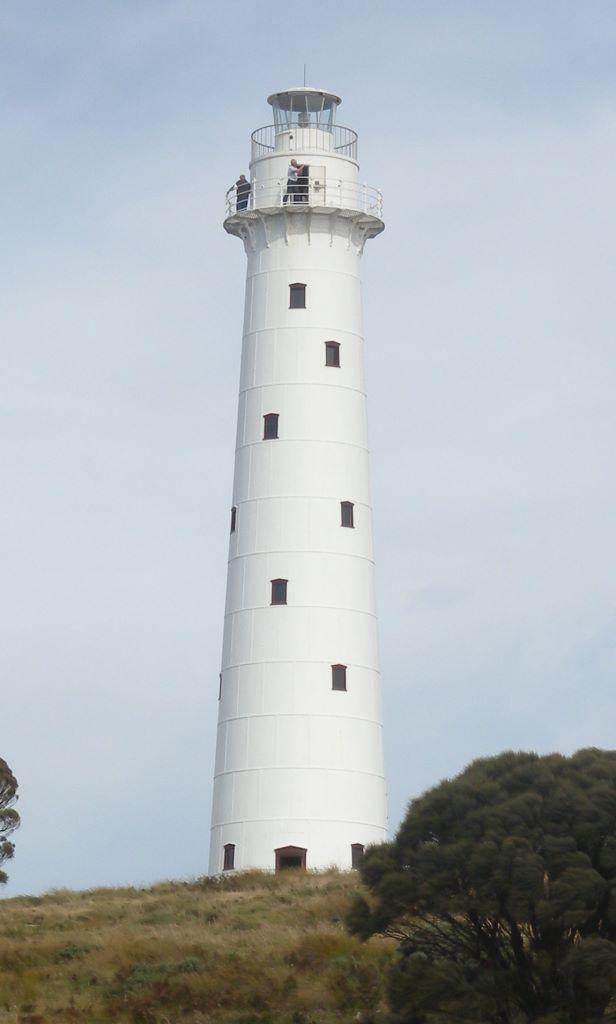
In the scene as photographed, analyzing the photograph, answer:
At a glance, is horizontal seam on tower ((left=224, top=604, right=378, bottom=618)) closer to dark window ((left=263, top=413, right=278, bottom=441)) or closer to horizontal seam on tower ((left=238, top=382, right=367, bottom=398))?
dark window ((left=263, top=413, right=278, bottom=441))

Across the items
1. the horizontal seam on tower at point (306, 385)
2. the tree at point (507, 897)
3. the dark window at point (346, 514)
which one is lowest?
the tree at point (507, 897)

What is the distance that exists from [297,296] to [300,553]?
6.49 metres

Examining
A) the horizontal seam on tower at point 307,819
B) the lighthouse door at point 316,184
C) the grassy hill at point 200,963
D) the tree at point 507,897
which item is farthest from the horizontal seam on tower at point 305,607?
the tree at point 507,897

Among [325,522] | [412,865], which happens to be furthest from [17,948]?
[325,522]

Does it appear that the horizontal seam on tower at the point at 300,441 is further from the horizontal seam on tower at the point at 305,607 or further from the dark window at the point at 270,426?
the horizontal seam on tower at the point at 305,607

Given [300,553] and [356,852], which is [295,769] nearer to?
[356,852]

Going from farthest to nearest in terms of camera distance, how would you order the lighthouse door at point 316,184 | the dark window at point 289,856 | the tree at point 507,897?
the lighthouse door at point 316,184 < the dark window at point 289,856 < the tree at point 507,897

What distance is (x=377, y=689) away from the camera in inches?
1868

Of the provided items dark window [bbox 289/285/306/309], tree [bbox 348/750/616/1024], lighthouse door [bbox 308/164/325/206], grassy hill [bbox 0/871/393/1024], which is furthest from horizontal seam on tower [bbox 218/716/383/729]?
tree [bbox 348/750/616/1024]

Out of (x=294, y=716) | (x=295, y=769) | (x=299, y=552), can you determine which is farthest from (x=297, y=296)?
(x=295, y=769)

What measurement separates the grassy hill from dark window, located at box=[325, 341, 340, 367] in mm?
12870

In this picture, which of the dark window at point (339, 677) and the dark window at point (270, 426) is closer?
the dark window at point (339, 677)

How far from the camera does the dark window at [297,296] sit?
48562 millimetres

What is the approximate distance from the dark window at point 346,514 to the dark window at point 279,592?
6.77 ft
